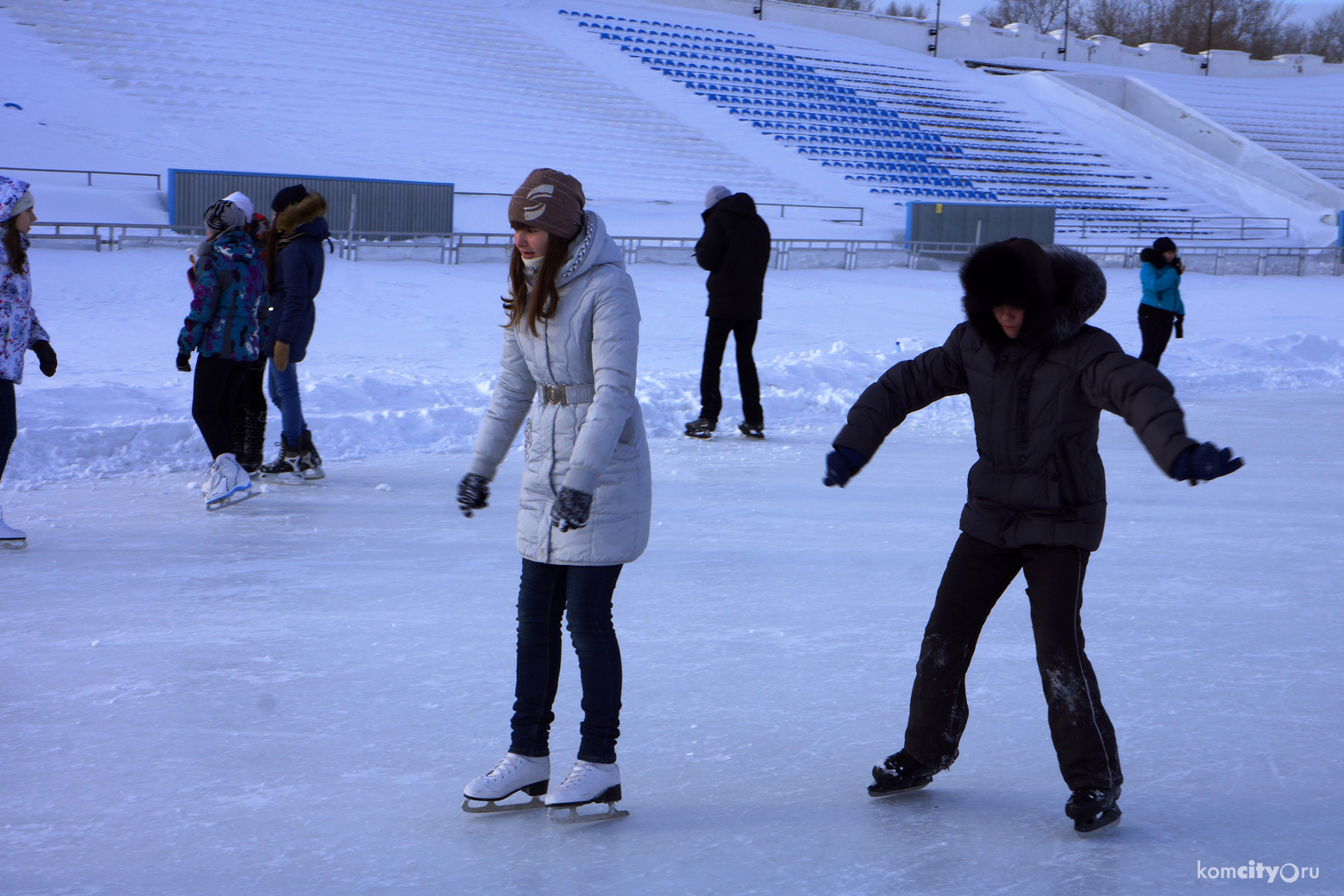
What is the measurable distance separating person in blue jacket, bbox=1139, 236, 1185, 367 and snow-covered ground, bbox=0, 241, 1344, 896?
8.01 ft

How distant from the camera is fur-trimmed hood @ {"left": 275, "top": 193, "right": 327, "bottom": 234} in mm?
5594

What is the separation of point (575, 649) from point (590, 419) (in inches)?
19.0

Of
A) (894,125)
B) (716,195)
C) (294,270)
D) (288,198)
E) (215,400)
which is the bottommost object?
(215,400)

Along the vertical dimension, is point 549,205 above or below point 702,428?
above

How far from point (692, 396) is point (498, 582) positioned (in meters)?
3.90

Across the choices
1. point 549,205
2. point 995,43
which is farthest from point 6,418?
point 995,43

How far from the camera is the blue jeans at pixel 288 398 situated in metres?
5.74

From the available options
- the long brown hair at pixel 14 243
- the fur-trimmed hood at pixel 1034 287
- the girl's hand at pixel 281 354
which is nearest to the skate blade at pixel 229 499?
the girl's hand at pixel 281 354

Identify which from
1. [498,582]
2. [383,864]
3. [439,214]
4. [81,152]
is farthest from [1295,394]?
[81,152]

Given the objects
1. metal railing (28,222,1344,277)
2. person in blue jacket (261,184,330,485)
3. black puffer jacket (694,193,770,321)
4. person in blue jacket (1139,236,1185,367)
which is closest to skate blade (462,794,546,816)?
person in blue jacket (261,184,330,485)

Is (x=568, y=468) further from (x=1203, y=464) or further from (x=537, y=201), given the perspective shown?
(x=1203, y=464)

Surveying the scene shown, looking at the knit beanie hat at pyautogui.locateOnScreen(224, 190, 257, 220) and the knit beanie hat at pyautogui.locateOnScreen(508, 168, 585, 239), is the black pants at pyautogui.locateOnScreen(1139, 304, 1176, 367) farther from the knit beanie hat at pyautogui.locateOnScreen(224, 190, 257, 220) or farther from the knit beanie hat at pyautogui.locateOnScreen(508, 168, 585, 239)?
the knit beanie hat at pyautogui.locateOnScreen(508, 168, 585, 239)

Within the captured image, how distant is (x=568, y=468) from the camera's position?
2406mm

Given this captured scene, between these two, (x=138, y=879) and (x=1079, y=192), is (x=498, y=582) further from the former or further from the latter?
(x=1079, y=192)
